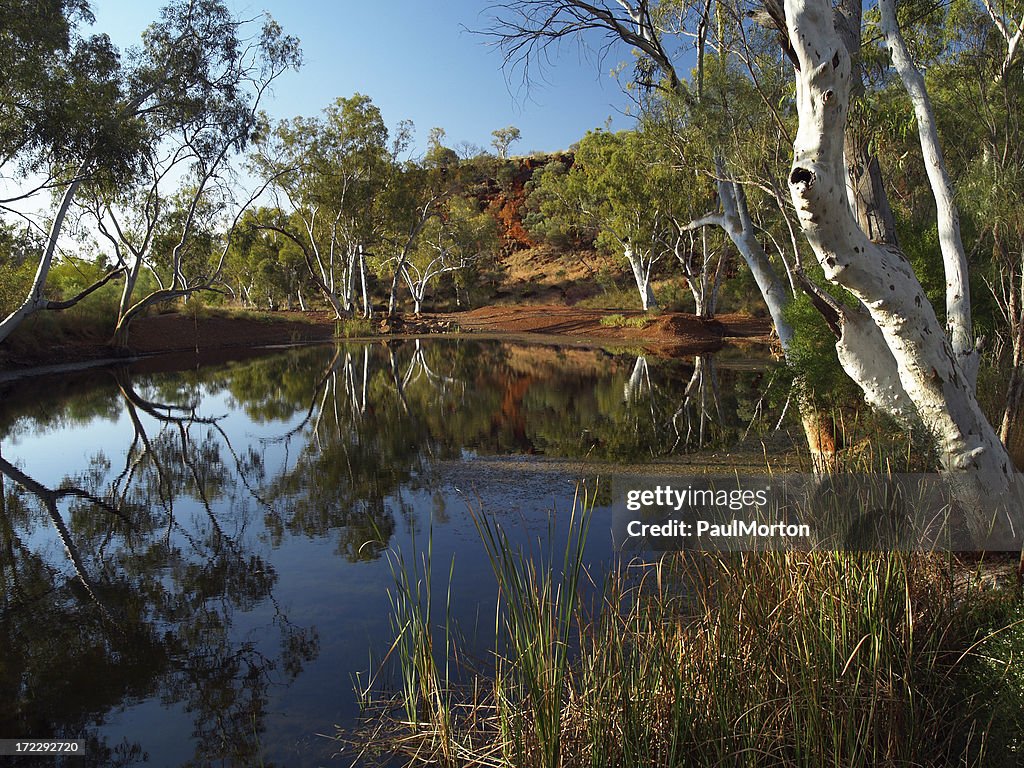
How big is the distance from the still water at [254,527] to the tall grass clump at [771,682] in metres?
1.22

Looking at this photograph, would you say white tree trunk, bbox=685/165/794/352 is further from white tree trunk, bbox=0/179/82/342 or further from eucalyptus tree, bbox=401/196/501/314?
eucalyptus tree, bbox=401/196/501/314

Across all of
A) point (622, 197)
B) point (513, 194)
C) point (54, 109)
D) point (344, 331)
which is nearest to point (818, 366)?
point (54, 109)

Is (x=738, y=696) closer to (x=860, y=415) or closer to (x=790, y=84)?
(x=860, y=415)

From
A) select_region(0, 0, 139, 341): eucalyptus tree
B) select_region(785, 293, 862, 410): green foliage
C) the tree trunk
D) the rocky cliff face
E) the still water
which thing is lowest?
the still water

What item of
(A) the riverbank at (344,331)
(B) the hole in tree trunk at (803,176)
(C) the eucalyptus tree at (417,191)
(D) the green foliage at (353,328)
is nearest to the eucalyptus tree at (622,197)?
(A) the riverbank at (344,331)

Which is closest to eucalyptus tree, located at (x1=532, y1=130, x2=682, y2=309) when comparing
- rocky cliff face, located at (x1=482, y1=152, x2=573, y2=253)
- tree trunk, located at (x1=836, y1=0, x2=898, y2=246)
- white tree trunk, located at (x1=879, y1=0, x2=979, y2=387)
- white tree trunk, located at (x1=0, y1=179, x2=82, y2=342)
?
white tree trunk, located at (x1=0, y1=179, x2=82, y2=342)

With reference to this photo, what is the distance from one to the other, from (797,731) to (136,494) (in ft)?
25.9

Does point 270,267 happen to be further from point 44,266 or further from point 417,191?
point 44,266

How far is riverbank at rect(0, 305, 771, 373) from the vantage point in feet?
80.6

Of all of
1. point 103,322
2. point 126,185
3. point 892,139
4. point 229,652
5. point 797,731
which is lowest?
point 229,652

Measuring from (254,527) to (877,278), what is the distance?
581 centimetres

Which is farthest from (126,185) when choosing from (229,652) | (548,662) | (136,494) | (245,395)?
(548,662)

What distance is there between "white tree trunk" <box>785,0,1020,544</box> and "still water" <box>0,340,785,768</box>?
8.90 ft

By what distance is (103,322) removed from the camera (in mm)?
27625
